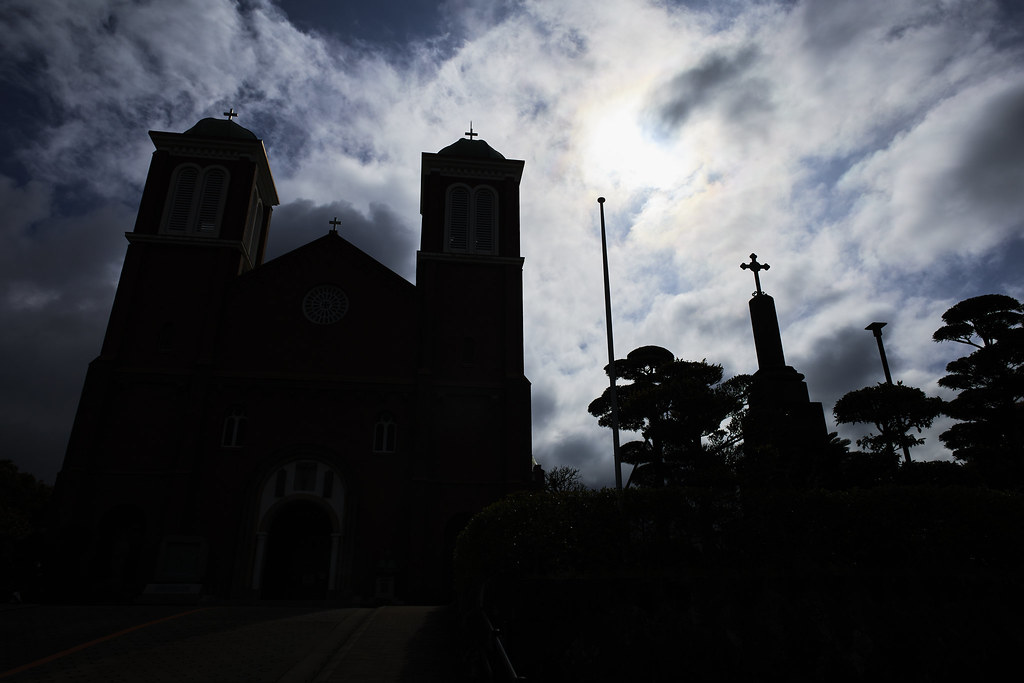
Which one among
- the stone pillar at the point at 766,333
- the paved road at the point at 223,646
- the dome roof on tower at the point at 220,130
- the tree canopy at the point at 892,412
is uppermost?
the dome roof on tower at the point at 220,130

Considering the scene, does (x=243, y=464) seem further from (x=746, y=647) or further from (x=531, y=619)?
(x=746, y=647)

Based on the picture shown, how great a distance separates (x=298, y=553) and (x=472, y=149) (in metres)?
20.3

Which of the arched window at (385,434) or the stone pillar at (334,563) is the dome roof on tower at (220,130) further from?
the stone pillar at (334,563)

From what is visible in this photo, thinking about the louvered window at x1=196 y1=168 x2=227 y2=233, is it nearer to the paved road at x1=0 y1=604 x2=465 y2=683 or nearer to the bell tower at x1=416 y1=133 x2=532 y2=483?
the bell tower at x1=416 y1=133 x2=532 y2=483

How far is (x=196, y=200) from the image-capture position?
27.4 m

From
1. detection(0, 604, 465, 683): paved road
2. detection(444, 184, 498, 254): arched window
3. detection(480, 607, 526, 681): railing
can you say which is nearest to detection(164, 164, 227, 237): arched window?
detection(444, 184, 498, 254): arched window

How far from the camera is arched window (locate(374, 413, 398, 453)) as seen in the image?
2386 centimetres

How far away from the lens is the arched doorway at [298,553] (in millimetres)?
22328

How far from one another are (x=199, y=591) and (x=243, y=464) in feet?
15.7

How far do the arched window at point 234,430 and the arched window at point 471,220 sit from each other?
11.2 metres

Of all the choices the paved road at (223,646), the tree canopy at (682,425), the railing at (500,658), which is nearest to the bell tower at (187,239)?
the paved road at (223,646)

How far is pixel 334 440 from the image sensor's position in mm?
23609

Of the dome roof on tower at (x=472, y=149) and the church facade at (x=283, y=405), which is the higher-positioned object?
the dome roof on tower at (x=472, y=149)

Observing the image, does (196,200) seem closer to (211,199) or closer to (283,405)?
(211,199)
